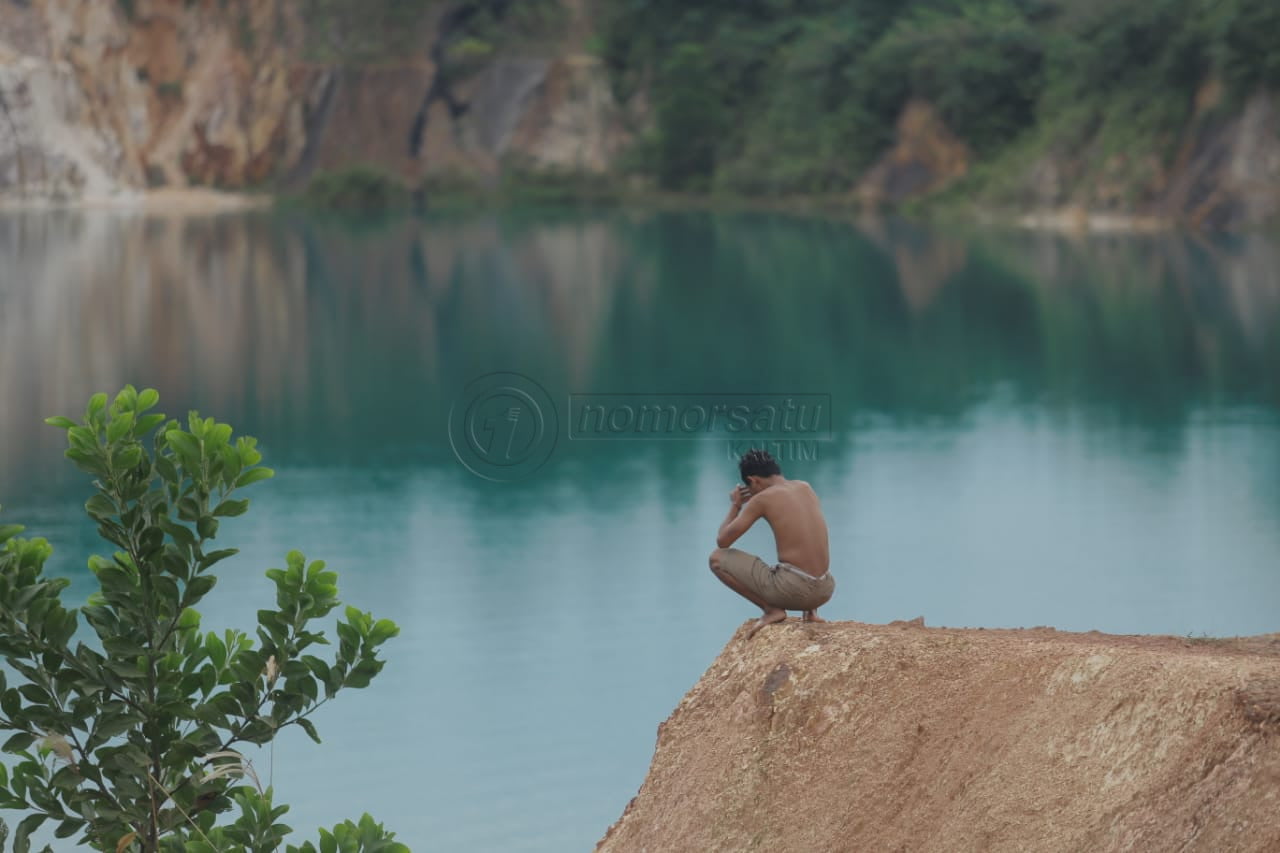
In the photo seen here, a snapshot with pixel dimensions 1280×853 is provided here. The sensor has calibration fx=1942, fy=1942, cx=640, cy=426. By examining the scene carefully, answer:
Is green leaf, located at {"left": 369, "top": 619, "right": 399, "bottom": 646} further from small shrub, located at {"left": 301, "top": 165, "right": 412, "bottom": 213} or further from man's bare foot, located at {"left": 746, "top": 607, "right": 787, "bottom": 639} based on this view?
small shrub, located at {"left": 301, "top": 165, "right": 412, "bottom": 213}

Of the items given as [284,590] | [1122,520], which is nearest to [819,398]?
[1122,520]

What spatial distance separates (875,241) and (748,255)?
575 centimetres

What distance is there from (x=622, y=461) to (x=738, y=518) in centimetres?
1351

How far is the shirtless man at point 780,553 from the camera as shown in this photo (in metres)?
8.12

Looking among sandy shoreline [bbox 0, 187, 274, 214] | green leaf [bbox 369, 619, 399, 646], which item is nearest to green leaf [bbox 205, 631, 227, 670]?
green leaf [bbox 369, 619, 399, 646]

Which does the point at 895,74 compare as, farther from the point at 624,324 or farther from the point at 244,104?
the point at 624,324

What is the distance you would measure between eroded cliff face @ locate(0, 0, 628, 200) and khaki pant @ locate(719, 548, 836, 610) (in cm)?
6574

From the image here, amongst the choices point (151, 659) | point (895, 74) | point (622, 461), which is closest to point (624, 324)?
point (622, 461)

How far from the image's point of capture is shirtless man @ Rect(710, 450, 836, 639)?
26.7 feet

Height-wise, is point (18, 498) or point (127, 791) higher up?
point (127, 791)

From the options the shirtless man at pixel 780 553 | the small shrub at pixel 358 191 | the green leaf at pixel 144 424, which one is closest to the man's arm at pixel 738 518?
the shirtless man at pixel 780 553

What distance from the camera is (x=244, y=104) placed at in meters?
78.1

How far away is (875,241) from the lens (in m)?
52.2

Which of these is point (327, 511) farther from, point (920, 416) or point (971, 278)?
point (971, 278)
